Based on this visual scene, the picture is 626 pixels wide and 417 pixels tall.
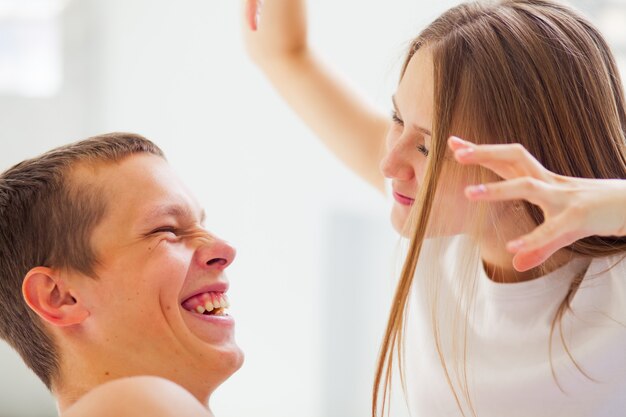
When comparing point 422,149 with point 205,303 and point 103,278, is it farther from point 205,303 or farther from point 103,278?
point 103,278

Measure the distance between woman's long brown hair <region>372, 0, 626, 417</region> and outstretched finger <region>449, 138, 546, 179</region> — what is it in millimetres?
292

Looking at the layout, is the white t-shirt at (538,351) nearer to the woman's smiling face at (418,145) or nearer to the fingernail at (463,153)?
the woman's smiling face at (418,145)

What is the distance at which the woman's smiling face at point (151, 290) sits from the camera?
1.30 metres

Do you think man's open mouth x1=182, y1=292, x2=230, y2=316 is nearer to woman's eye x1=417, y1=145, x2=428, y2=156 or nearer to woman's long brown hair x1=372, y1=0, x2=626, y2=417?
woman's long brown hair x1=372, y1=0, x2=626, y2=417

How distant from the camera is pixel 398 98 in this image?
1.50 meters

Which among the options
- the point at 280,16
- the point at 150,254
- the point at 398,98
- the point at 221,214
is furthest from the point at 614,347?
the point at 221,214

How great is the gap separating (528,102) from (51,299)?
0.81 m

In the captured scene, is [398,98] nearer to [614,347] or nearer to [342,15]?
[614,347]

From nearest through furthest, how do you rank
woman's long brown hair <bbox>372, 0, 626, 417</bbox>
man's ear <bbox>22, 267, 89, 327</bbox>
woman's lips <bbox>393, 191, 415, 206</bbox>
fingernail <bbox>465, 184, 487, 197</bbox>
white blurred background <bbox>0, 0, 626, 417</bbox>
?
1. fingernail <bbox>465, 184, 487, 197</bbox>
2. man's ear <bbox>22, 267, 89, 327</bbox>
3. woman's long brown hair <bbox>372, 0, 626, 417</bbox>
4. woman's lips <bbox>393, 191, 415, 206</bbox>
5. white blurred background <bbox>0, 0, 626, 417</bbox>

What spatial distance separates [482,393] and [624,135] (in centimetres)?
52

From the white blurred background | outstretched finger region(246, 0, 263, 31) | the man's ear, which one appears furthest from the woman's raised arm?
the white blurred background

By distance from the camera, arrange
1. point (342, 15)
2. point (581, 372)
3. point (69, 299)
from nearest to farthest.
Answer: point (69, 299)
point (581, 372)
point (342, 15)

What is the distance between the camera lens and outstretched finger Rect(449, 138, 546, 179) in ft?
3.42

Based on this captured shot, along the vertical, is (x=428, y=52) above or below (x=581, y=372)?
above
